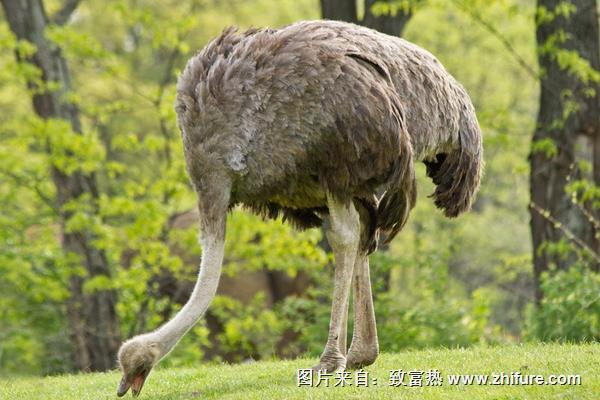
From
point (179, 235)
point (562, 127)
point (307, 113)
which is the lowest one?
point (179, 235)

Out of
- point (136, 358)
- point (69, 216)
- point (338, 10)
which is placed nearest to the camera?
point (136, 358)

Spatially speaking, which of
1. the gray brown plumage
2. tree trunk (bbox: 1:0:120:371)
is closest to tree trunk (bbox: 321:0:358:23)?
tree trunk (bbox: 1:0:120:371)

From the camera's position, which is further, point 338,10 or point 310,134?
point 338,10

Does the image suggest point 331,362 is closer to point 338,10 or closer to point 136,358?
point 136,358

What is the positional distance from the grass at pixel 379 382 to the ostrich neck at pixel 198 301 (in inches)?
19.2

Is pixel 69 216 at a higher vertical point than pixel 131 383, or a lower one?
lower

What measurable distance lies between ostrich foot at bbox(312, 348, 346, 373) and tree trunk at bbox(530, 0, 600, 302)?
6.12m

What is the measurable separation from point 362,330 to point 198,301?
4.46ft

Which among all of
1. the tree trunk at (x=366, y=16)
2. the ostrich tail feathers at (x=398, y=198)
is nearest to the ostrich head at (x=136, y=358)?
the ostrich tail feathers at (x=398, y=198)

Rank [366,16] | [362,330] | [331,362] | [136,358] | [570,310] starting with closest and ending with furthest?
[136,358] → [331,362] → [362,330] → [570,310] → [366,16]

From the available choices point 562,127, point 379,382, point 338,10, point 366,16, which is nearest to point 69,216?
point 338,10

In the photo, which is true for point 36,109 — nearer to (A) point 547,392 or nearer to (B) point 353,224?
(B) point 353,224

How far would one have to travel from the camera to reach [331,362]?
698 centimetres

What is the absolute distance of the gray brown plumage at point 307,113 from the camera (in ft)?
21.7
